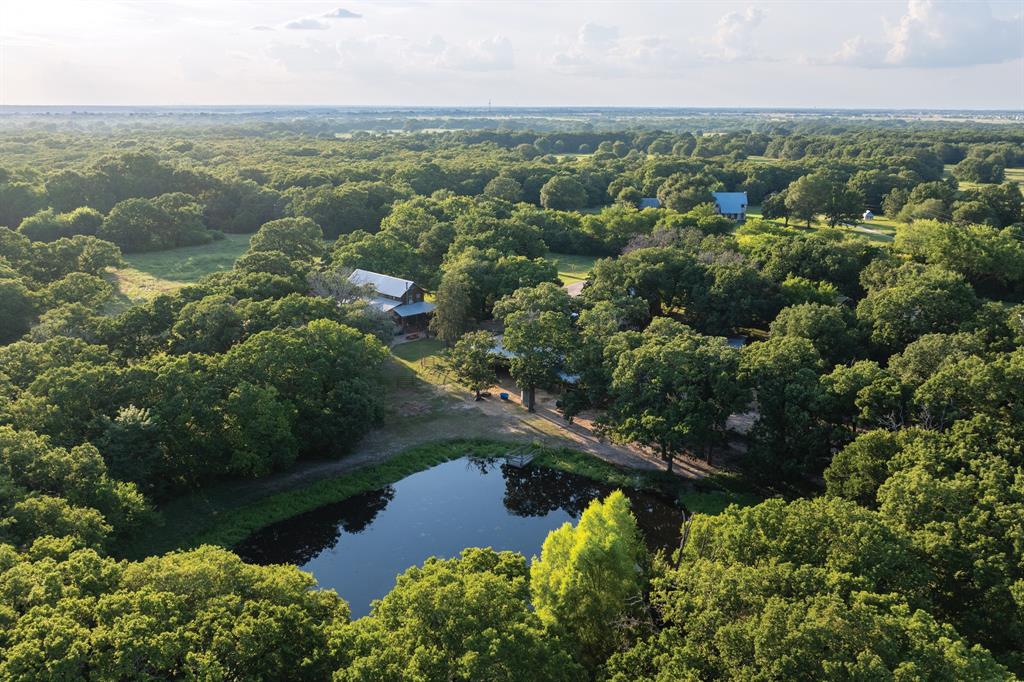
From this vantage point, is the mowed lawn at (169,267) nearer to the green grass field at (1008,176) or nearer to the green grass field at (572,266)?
the green grass field at (572,266)

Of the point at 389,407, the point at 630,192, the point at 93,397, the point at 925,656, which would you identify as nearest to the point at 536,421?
the point at 389,407

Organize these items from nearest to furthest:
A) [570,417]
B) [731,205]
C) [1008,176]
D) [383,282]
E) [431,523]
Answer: [431,523]
[570,417]
[383,282]
[731,205]
[1008,176]

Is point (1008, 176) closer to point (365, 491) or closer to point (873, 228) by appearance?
point (873, 228)

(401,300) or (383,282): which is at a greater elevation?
(383,282)

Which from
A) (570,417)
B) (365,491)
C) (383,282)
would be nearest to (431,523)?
(365,491)

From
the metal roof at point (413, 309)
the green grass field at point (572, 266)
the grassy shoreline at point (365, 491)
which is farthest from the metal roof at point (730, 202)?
the grassy shoreline at point (365, 491)

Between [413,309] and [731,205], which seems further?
[731,205]

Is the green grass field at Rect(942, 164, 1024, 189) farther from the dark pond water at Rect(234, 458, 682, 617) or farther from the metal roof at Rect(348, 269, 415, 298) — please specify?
the dark pond water at Rect(234, 458, 682, 617)

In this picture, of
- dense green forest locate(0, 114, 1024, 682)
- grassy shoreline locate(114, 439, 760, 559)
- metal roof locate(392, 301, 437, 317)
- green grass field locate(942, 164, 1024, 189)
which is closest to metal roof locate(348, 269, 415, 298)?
metal roof locate(392, 301, 437, 317)
